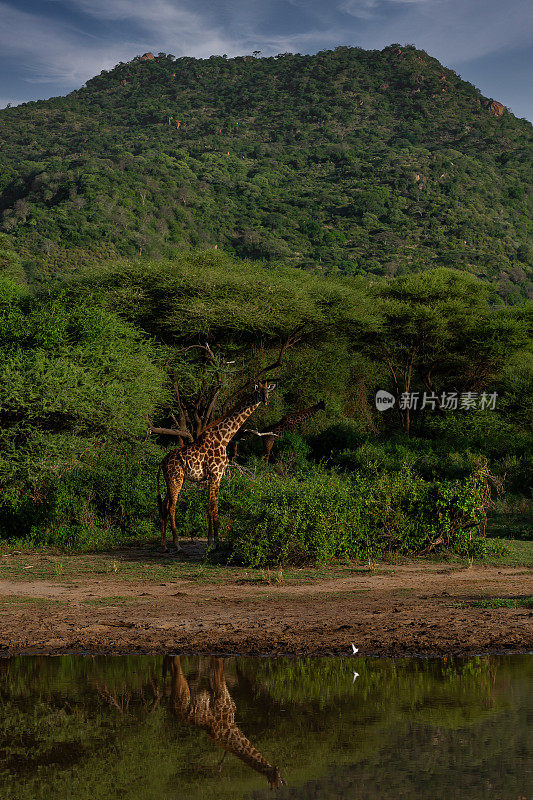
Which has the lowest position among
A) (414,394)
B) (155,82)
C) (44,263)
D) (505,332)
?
(414,394)

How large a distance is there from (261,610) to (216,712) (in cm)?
299

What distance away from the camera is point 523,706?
5555 millimetres

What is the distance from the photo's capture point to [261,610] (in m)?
8.60

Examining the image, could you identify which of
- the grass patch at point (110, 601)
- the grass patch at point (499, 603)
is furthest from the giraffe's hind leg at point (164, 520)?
the grass patch at point (499, 603)

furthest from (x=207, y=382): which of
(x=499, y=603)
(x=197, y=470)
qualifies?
(x=499, y=603)

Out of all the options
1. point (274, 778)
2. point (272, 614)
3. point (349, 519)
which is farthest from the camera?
point (349, 519)

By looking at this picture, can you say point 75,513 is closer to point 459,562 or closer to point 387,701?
point 459,562

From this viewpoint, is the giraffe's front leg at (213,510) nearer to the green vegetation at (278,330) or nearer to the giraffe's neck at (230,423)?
the green vegetation at (278,330)

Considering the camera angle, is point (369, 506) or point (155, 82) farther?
point (155, 82)

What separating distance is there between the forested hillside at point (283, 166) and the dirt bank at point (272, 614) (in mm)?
38062

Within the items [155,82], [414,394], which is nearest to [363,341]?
[414,394]

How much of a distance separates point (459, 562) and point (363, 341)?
1990cm

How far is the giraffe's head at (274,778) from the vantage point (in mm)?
4367

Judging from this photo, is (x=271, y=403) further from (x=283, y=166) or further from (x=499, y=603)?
(x=283, y=166)
